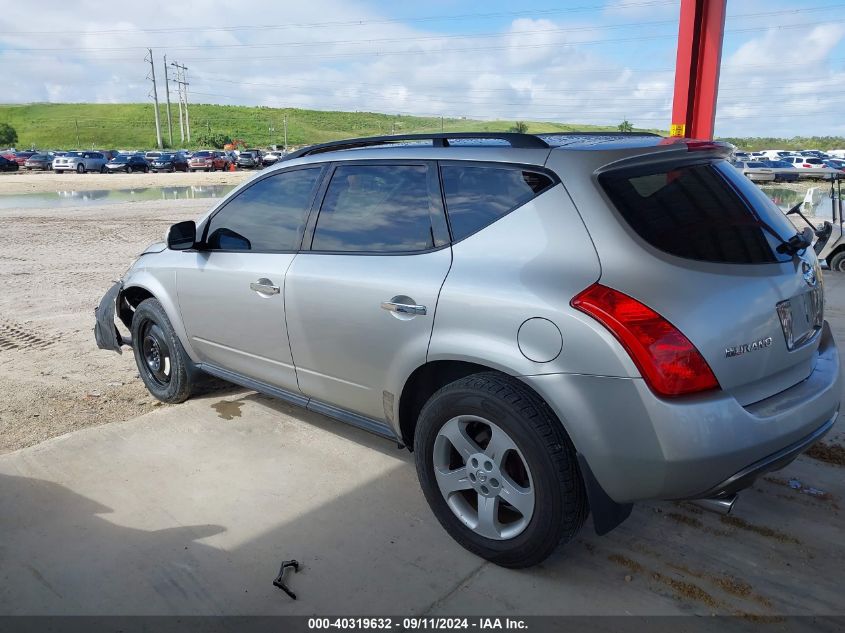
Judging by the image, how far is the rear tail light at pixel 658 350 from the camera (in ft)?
7.85

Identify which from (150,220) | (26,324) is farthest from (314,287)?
(150,220)

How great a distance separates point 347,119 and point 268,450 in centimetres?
14873

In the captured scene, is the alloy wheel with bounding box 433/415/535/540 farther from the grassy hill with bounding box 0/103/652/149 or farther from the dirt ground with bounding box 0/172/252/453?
the grassy hill with bounding box 0/103/652/149

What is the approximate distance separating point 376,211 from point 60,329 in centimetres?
478

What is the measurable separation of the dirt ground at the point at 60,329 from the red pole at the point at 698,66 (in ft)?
28.0

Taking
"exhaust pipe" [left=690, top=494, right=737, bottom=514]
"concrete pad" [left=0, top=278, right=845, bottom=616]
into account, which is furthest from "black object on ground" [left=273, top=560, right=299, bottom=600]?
"exhaust pipe" [left=690, top=494, right=737, bottom=514]

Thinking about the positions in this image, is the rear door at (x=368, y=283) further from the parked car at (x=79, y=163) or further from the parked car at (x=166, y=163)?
the parked car at (x=166, y=163)

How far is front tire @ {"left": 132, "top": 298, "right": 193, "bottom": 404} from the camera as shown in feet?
15.3

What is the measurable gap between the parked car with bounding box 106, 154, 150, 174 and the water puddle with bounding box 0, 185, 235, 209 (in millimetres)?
15326

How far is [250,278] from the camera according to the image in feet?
12.8

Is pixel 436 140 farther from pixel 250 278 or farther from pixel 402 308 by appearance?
pixel 250 278

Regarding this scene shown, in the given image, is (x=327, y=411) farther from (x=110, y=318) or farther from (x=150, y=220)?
(x=150, y=220)

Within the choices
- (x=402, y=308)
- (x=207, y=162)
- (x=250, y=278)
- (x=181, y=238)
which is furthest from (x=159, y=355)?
(x=207, y=162)

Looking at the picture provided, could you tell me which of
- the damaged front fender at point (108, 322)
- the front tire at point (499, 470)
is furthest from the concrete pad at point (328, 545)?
the damaged front fender at point (108, 322)
